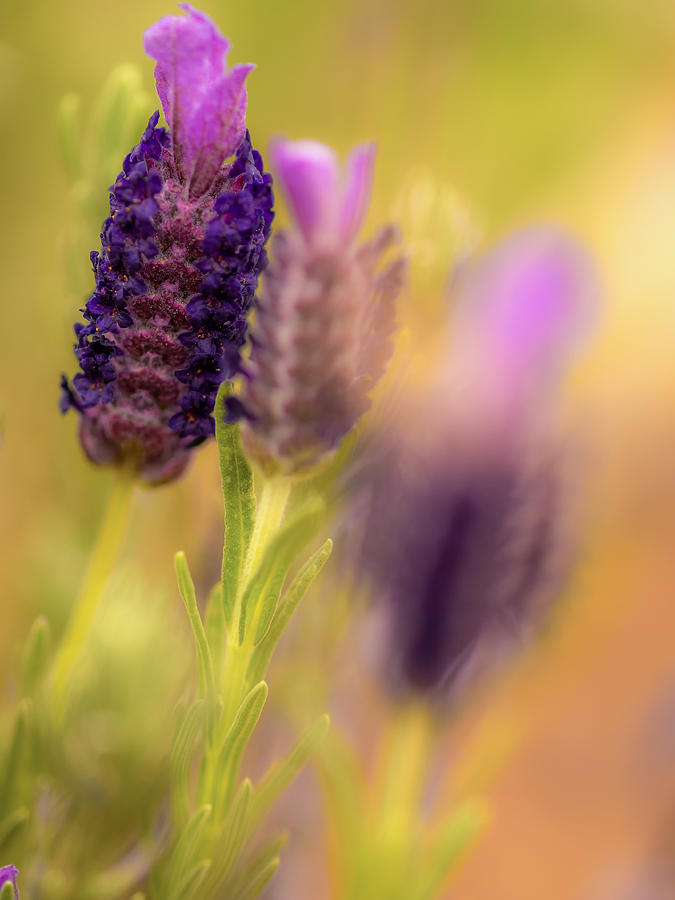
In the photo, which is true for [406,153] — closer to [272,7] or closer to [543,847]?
[272,7]

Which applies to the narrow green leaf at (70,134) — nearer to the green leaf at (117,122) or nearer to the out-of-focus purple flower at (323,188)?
the green leaf at (117,122)

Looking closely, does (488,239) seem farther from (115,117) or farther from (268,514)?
(268,514)

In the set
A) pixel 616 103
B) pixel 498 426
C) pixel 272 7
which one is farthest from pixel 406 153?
pixel 616 103

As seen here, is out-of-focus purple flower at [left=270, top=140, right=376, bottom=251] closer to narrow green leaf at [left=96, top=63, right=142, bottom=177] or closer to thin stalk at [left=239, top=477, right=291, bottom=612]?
thin stalk at [left=239, top=477, right=291, bottom=612]

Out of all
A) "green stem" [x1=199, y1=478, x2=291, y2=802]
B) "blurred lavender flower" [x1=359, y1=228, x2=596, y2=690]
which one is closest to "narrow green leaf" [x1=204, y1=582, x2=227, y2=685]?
"green stem" [x1=199, y1=478, x2=291, y2=802]

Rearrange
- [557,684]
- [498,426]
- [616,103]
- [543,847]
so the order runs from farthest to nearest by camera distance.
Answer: [616,103] < [557,684] < [543,847] < [498,426]

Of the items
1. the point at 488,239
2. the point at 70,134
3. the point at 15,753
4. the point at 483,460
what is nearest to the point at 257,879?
the point at 15,753

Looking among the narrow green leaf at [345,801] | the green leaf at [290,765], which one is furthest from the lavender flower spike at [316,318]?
the narrow green leaf at [345,801]
